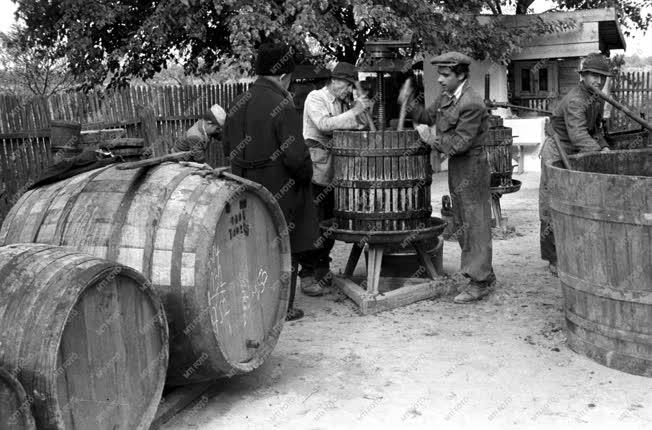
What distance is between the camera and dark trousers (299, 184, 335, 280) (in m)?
7.42

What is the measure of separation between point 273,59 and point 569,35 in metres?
13.1

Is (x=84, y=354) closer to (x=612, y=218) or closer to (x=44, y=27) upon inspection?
(x=612, y=218)

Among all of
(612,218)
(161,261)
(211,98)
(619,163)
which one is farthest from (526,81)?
(161,261)

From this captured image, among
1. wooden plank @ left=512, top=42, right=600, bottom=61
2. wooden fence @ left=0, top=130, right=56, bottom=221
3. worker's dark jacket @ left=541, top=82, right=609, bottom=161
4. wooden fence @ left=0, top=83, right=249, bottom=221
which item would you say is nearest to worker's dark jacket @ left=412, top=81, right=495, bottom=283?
worker's dark jacket @ left=541, top=82, right=609, bottom=161

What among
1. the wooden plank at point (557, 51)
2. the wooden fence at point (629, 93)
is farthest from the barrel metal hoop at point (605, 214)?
the wooden fence at point (629, 93)

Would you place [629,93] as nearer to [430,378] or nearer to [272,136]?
[272,136]

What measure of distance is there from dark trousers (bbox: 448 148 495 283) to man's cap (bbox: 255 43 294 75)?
1.69 metres

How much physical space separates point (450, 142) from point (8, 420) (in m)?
4.39

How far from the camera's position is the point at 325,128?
7207 mm

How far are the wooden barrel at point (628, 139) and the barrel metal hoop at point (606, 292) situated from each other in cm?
359

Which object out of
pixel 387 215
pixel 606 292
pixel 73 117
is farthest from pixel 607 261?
pixel 73 117

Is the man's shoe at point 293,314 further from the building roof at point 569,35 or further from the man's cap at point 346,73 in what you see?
the building roof at point 569,35

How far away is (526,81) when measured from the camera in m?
19.3

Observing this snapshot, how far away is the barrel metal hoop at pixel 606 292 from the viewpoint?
511 centimetres
